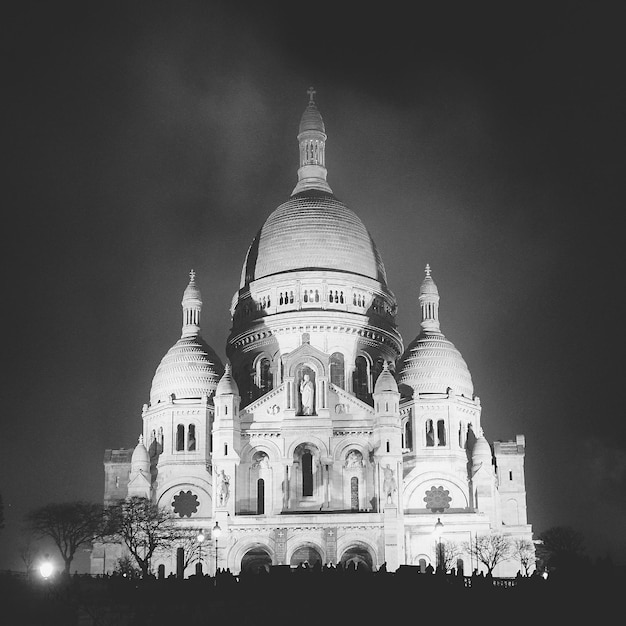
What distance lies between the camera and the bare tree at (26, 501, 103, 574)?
9250 centimetres

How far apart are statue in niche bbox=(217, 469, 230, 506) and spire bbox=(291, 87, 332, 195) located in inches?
1253

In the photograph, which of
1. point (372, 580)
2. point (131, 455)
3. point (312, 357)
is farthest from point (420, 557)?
point (372, 580)

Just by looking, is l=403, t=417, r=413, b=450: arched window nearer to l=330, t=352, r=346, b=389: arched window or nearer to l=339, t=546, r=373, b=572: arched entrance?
l=330, t=352, r=346, b=389: arched window

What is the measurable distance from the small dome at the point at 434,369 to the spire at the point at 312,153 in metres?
17.5

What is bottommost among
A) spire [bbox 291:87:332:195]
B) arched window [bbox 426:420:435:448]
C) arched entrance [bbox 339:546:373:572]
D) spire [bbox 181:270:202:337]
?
arched entrance [bbox 339:546:373:572]

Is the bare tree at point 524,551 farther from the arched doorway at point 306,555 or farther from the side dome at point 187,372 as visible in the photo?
the side dome at point 187,372

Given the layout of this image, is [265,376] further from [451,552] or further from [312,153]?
[451,552]

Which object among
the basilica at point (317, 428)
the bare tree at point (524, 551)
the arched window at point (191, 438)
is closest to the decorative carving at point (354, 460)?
the basilica at point (317, 428)

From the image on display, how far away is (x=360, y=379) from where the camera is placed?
113 m

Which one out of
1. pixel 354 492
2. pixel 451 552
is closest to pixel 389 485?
pixel 354 492

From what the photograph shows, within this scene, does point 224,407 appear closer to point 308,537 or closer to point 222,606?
point 308,537

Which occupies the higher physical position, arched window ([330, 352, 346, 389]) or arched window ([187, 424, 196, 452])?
arched window ([330, 352, 346, 389])

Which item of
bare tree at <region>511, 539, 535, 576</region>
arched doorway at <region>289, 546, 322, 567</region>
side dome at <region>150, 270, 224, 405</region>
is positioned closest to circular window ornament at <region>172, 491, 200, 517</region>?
side dome at <region>150, 270, 224, 405</region>

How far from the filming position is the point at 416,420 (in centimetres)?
10844
